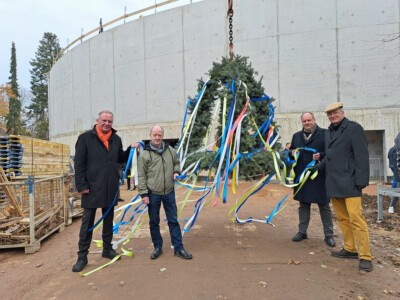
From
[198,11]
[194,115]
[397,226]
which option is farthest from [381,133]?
[194,115]

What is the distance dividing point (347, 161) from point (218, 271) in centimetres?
222

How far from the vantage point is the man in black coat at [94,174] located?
4285 millimetres

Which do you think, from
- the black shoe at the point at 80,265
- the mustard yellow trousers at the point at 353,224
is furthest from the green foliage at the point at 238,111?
the black shoe at the point at 80,265

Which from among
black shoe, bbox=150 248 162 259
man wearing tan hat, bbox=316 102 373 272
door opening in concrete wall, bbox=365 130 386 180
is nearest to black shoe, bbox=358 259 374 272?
man wearing tan hat, bbox=316 102 373 272

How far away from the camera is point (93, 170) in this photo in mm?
4375

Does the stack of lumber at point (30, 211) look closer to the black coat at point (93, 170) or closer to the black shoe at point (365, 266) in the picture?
the black coat at point (93, 170)

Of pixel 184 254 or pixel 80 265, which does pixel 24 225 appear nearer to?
pixel 80 265

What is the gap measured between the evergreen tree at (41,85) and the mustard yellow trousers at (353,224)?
43.0 metres

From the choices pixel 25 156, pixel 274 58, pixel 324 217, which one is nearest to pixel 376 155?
pixel 274 58

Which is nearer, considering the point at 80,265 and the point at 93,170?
the point at 80,265

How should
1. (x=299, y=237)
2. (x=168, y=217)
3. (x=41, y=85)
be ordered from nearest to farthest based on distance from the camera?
(x=168, y=217), (x=299, y=237), (x=41, y=85)

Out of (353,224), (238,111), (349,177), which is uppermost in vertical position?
(238,111)

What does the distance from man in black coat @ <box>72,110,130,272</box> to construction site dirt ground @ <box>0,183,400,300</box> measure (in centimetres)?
47

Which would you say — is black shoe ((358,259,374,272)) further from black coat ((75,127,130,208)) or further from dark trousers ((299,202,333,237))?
black coat ((75,127,130,208))
